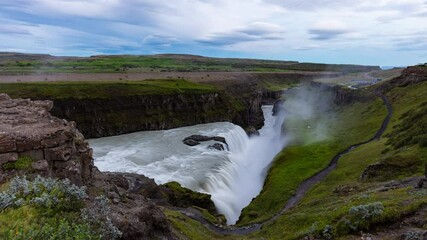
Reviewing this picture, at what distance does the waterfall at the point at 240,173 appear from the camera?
42.4 meters

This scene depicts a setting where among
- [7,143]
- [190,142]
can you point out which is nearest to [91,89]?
[190,142]

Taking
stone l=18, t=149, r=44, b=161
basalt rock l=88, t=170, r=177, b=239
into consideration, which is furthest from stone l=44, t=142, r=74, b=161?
basalt rock l=88, t=170, r=177, b=239

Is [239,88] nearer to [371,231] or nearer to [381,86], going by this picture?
[381,86]

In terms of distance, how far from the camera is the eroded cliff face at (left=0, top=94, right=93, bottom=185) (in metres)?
15.7

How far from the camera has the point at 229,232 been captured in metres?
29.5

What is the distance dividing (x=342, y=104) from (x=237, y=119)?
33.8 metres

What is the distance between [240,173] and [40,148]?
41.1 metres

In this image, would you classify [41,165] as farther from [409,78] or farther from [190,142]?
[409,78]

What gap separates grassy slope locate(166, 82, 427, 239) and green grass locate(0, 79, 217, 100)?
3962cm

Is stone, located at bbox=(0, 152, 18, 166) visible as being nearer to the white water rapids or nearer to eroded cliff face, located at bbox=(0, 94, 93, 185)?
eroded cliff face, located at bbox=(0, 94, 93, 185)

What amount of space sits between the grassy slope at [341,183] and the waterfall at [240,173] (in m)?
3.03

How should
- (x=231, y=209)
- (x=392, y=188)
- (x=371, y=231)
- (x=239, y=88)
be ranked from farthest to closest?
(x=239, y=88) < (x=231, y=209) < (x=392, y=188) < (x=371, y=231)

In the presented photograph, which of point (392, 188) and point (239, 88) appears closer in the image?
point (392, 188)

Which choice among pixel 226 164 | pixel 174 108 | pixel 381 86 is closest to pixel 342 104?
pixel 381 86
